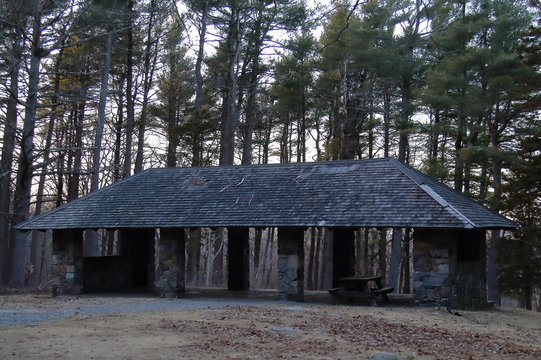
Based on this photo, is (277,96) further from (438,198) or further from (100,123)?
(438,198)

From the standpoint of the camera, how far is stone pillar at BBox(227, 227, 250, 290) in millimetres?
20031

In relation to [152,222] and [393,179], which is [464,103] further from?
[152,222]

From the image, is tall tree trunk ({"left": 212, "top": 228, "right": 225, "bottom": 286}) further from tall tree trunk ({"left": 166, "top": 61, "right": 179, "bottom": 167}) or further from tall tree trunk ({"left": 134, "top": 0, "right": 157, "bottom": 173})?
tall tree trunk ({"left": 134, "top": 0, "right": 157, "bottom": 173})

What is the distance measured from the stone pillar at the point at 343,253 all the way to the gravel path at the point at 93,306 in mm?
4116

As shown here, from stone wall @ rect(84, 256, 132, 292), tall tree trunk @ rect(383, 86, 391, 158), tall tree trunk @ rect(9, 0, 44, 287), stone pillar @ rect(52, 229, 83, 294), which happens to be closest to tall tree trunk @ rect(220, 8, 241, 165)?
tall tree trunk @ rect(383, 86, 391, 158)

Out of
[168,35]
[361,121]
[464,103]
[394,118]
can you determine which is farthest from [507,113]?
[168,35]

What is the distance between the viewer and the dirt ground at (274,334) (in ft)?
26.5

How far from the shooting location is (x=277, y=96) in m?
28.2

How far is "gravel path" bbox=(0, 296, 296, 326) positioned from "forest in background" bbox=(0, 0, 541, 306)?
5.76 meters

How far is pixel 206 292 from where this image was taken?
18.8 meters

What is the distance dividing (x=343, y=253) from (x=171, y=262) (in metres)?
5.86

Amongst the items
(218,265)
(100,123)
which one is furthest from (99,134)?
(218,265)

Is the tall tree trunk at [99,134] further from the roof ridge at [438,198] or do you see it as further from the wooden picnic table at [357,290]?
the roof ridge at [438,198]

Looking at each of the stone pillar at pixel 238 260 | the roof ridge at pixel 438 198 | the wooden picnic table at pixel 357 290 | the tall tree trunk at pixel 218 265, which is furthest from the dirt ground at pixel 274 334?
the tall tree trunk at pixel 218 265
